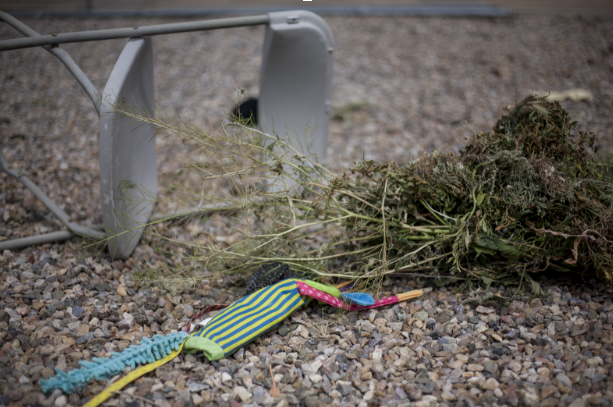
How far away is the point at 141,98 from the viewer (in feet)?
9.23

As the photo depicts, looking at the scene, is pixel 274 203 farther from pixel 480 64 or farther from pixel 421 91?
pixel 480 64

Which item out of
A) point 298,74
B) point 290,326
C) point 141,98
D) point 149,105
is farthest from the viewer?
point 298,74

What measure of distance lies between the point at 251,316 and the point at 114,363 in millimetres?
622

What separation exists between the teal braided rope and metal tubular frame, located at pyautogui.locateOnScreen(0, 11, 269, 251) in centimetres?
93

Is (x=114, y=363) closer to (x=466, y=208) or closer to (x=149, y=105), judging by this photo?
(x=149, y=105)

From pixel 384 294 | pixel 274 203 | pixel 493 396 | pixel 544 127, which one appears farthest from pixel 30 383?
pixel 544 127

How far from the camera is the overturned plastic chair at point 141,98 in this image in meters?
2.42

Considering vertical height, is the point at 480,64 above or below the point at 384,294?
above

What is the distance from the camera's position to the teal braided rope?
5.74 feet

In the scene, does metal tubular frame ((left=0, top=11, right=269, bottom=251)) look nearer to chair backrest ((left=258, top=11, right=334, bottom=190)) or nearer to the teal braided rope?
chair backrest ((left=258, top=11, right=334, bottom=190))

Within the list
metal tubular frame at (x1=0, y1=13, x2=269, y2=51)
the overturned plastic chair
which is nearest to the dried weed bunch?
the overturned plastic chair

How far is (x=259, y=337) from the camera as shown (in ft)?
7.16

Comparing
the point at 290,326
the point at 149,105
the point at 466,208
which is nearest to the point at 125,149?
the point at 149,105

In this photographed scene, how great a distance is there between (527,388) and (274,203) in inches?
58.9
